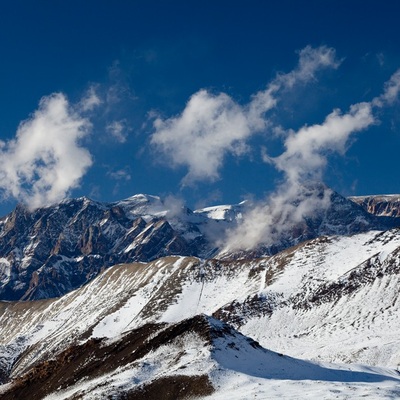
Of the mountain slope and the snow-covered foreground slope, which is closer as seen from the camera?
the mountain slope

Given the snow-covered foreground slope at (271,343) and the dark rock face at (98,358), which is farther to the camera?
the dark rock face at (98,358)

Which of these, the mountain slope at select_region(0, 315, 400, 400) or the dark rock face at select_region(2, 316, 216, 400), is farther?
the dark rock face at select_region(2, 316, 216, 400)

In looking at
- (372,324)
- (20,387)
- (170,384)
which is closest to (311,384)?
(170,384)

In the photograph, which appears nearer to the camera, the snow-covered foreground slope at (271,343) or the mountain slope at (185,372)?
the mountain slope at (185,372)

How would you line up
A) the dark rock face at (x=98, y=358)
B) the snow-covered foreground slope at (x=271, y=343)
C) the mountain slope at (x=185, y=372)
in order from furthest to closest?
the dark rock face at (x=98, y=358), the snow-covered foreground slope at (x=271, y=343), the mountain slope at (x=185, y=372)

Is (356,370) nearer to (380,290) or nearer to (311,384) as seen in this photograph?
(311,384)

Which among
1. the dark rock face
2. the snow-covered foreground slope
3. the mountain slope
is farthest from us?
the dark rock face

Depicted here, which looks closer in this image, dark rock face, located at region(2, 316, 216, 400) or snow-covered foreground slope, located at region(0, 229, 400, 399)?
snow-covered foreground slope, located at region(0, 229, 400, 399)

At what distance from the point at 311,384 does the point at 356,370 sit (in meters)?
16.2

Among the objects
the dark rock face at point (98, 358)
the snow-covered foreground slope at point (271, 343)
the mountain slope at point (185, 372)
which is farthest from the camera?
the dark rock face at point (98, 358)

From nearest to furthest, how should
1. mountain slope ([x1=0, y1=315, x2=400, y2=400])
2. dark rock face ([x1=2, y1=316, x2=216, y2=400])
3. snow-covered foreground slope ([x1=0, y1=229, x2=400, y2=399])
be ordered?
mountain slope ([x1=0, y1=315, x2=400, y2=400]), snow-covered foreground slope ([x1=0, y1=229, x2=400, y2=399]), dark rock face ([x1=2, y1=316, x2=216, y2=400])

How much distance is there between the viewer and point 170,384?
61.7m

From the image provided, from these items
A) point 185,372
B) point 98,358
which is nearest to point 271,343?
point 98,358

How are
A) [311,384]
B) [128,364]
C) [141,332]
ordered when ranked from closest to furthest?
[311,384] → [128,364] → [141,332]
